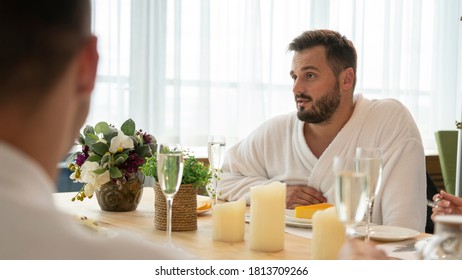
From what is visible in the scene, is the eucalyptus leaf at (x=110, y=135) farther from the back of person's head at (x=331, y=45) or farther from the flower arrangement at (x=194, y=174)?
the back of person's head at (x=331, y=45)

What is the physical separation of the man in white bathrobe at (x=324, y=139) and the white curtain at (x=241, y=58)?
1372 mm

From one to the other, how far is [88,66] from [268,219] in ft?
3.27

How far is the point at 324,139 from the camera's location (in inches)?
112

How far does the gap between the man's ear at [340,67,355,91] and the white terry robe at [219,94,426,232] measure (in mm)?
66

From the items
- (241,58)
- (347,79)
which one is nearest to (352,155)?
(347,79)

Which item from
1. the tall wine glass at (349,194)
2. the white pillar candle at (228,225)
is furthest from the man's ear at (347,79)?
the tall wine glass at (349,194)

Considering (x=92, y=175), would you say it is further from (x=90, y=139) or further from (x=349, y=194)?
(x=349, y=194)

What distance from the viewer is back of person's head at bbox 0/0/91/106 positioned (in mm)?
662

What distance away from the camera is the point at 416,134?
101 inches

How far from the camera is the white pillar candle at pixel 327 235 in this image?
4.79 feet

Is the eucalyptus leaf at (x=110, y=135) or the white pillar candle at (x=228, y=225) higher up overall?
the eucalyptus leaf at (x=110, y=135)

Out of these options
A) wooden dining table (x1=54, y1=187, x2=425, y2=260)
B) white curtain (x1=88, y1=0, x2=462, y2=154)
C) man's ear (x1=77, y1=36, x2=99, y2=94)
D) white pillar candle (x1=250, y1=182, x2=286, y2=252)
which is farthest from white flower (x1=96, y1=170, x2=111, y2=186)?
white curtain (x1=88, y1=0, x2=462, y2=154)
